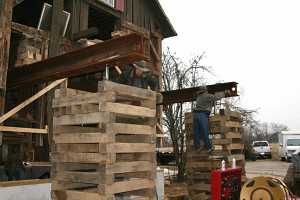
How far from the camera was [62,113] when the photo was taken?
632 cm

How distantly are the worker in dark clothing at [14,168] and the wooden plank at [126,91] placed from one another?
4613mm

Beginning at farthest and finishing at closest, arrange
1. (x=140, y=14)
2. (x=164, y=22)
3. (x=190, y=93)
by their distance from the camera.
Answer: (x=164, y=22) < (x=140, y=14) < (x=190, y=93)

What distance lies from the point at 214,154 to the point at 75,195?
5.11 metres

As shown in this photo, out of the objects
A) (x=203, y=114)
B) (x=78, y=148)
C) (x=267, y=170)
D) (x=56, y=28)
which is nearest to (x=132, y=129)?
(x=78, y=148)

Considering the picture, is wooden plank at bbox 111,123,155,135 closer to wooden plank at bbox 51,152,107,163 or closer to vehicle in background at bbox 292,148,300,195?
wooden plank at bbox 51,152,107,163

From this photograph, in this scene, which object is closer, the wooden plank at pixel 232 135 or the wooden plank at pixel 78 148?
the wooden plank at pixel 78 148

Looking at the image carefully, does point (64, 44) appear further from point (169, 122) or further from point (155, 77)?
point (169, 122)

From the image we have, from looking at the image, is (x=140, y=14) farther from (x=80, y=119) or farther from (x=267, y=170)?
(x=267, y=170)

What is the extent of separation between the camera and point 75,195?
5.88 metres

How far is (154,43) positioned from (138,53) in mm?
10261

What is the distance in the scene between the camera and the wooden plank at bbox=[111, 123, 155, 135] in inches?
224

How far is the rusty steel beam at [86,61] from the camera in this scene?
5875 mm

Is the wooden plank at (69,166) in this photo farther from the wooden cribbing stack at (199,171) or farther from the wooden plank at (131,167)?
the wooden cribbing stack at (199,171)

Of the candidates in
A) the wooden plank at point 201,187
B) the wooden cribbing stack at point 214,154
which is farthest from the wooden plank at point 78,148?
the wooden plank at point 201,187
